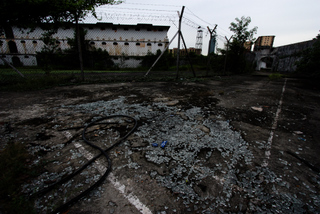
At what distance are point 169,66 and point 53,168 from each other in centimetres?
1935

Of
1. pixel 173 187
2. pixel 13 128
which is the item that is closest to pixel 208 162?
pixel 173 187

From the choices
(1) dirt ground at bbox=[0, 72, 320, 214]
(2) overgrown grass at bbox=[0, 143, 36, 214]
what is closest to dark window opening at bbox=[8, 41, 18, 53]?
(1) dirt ground at bbox=[0, 72, 320, 214]

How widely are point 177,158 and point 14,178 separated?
1.87 m

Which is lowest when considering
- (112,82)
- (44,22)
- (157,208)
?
(157,208)

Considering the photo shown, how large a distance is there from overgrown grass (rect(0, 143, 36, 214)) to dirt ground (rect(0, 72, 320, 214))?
0.09 m

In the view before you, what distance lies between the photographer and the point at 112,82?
740cm

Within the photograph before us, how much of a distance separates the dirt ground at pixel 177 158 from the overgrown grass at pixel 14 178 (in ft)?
0.28

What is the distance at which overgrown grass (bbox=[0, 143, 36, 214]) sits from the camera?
1.17 meters

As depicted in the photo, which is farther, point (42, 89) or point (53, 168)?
point (42, 89)

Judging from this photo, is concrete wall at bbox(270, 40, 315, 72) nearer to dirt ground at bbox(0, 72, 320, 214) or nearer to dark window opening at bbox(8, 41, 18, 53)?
dirt ground at bbox(0, 72, 320, 214)

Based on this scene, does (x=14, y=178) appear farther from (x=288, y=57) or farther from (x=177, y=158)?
(x=288, y=57)

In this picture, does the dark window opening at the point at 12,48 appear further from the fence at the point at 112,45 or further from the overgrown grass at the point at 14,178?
the overgrown grass at the point at 14,178

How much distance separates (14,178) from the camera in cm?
146

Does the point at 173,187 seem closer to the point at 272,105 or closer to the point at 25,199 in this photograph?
the point at 25,199
